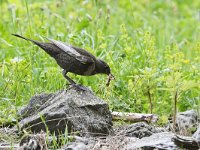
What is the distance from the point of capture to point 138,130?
6.14m

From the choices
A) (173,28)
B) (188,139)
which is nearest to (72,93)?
(188,139)

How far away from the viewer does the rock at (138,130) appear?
6.08m

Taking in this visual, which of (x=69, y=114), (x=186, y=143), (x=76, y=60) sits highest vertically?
(x=76, y=60)

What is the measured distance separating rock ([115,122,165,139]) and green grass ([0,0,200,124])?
0.37m

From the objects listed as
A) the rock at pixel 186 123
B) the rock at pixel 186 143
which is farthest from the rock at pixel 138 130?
the rock at pixel 186 143

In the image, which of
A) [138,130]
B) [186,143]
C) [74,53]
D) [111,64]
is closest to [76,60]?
[74,53]

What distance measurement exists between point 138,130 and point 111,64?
1719 mm

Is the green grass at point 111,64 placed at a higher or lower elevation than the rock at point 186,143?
higher

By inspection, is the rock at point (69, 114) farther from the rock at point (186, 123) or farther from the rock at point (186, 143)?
the rock at point (186, 143)

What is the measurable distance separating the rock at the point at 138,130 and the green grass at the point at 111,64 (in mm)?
368

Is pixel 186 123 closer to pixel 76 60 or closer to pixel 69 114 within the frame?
pixel 76 60

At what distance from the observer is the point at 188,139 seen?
546 cm

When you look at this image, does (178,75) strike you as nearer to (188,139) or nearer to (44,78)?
(188,139)

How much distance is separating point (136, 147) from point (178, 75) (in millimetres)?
930
